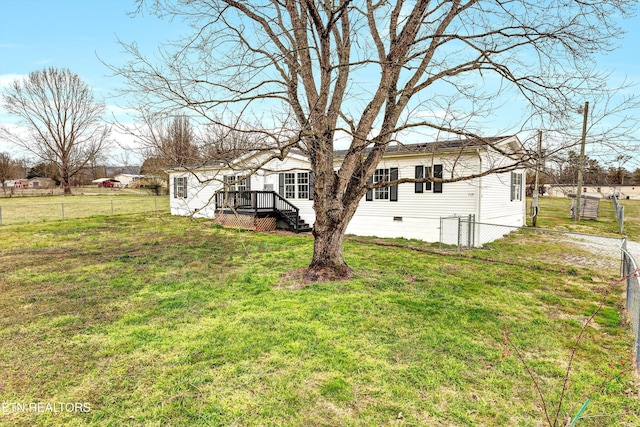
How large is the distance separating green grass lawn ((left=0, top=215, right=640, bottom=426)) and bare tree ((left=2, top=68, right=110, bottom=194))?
124ft

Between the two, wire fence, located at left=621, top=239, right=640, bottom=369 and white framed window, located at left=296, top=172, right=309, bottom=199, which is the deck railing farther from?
wire fence, located at left=621, top=239, right=640, bottom=369

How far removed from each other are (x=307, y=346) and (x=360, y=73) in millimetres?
4891

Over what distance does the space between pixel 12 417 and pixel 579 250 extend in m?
12.7

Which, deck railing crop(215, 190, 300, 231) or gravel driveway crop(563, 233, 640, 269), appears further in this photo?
deck railing crop(215, 190, 300, 231)

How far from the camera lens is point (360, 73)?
6.20m

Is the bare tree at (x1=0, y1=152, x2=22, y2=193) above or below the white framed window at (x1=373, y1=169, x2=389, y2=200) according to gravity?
→ above

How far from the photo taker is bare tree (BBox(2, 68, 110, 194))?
118ft

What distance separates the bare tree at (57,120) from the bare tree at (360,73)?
37.3m

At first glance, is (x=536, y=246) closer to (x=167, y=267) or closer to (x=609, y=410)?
(x=609, y=410)

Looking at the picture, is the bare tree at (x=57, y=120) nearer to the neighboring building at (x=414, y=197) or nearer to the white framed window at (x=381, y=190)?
the neighboring building at (x=414, y=197)

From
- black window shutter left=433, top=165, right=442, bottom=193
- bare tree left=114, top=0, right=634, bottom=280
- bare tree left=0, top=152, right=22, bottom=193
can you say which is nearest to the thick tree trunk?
bare tree left=114, top=0, right=634, bottom=280

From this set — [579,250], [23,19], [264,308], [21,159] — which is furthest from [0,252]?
[21,159]

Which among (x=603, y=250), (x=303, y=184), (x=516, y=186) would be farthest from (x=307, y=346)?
(x=516, y=186)

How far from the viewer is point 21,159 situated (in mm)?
44375
